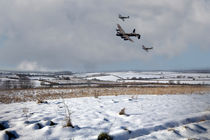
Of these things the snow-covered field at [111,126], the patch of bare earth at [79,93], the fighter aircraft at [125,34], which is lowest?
the patch of bare earth at [79,93]

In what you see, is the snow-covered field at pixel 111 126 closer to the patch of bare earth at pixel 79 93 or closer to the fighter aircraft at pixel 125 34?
the fighter aircraft at pixel 125 34

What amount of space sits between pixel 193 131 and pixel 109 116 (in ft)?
12.8

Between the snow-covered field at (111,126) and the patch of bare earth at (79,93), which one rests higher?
the snow-covered field at (111,126)

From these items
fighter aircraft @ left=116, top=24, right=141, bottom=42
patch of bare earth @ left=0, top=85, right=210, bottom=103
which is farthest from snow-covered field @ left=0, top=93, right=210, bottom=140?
patch of bare earth @ left=0, top=85, right=210, bottom=103

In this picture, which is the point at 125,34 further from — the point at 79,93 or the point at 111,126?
the point at 79,93

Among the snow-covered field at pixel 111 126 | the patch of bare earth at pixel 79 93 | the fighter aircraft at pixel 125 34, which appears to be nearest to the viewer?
the snow-covered field at pixel 111 126

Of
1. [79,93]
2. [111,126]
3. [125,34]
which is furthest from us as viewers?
[79,93]

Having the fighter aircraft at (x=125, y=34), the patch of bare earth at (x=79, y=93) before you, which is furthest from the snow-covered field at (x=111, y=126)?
the patch of bare earth at (x=79, y=93)

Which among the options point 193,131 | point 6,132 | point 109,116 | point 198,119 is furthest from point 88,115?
point 198,119

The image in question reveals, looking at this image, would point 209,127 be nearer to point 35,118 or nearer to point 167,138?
point 167,138

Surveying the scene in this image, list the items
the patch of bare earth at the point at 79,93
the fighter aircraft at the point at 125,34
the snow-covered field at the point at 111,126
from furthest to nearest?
1. the patch of bare earth at the point at 79,93
2. the fighter aircraft at the point at 125,34
3. the snow-covered field at the point at 111,126

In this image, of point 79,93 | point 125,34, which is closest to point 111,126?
point 125,34

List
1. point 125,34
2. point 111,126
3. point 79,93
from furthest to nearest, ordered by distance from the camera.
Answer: point 79,93 → point 125,34 → point 111,126

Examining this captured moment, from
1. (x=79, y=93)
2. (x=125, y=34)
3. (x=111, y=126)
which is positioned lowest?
(x=79, y=93)
